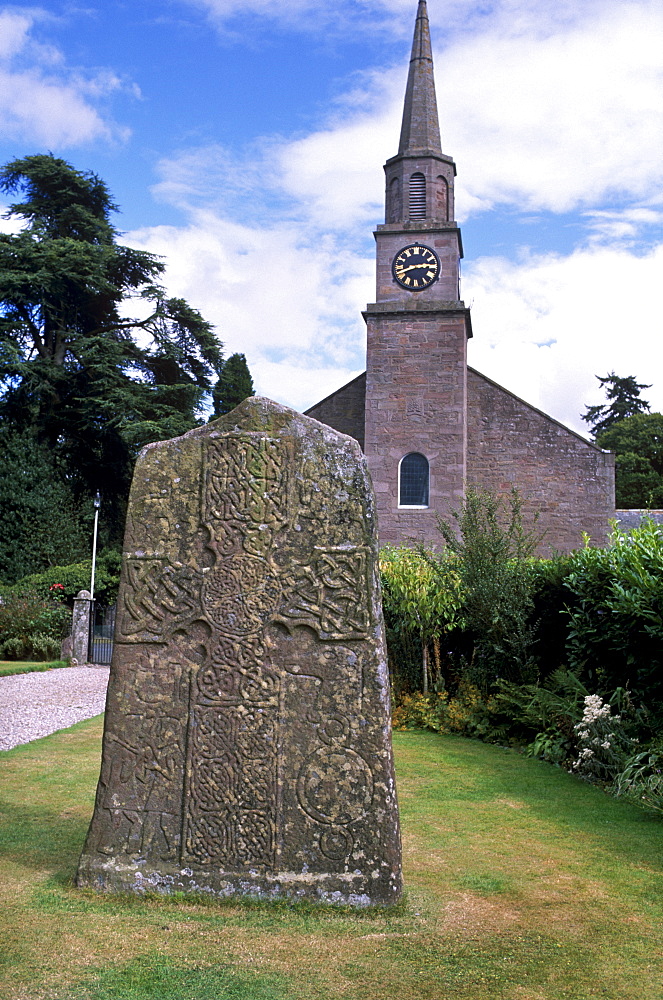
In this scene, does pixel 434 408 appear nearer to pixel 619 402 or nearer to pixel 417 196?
pixel 417 196

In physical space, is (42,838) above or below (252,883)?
below

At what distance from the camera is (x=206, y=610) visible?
13.8ft

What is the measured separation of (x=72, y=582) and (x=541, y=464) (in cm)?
1520

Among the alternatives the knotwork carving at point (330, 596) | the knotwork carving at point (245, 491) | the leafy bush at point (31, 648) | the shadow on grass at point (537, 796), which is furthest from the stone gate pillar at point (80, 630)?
the knotwork carving at point (330, 596)

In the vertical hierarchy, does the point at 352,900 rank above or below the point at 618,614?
below

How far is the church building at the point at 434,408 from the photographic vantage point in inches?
997

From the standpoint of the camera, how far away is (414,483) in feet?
83.5

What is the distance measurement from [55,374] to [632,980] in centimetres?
2897

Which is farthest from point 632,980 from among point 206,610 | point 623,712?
point 623,712

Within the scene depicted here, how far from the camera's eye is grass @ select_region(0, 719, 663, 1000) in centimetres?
324

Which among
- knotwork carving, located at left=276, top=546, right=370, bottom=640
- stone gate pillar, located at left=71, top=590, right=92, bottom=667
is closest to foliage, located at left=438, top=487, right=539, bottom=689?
knotwork carving, located at left=276, top=546, right=370, bottom=640

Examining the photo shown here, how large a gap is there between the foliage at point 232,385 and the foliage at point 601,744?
2522 centimetres

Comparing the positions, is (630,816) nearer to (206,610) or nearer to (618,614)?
(618,614)

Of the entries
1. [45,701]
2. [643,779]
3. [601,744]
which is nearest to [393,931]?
[643,779]
